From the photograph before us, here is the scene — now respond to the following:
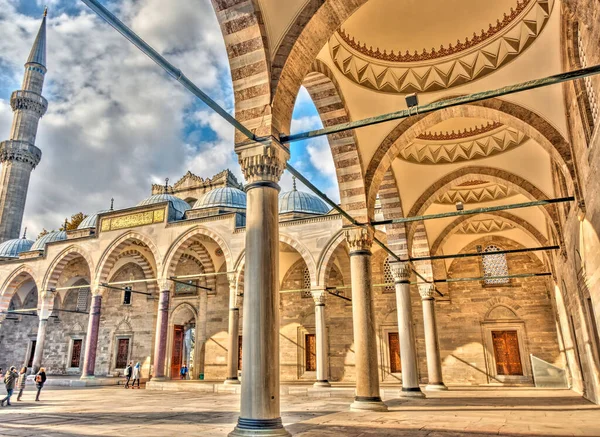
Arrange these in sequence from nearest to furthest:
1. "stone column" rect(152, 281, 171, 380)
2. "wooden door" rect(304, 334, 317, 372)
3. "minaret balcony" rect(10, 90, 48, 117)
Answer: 1. "stone column" rect(152, 281, 171, 380)
2. "wooden door" rect(304, 334, 317, 372)
3. "minaret balcony" rect(10, 90, 48, 117)

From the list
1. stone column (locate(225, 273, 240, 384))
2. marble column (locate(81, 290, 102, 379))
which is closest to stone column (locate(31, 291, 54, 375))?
marble column (locate(81, 290, 102, 379))

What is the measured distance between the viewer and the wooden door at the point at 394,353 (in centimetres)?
1556

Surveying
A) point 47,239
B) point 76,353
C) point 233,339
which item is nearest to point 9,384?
point 233,339

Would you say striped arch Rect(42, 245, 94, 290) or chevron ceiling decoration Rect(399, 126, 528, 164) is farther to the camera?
striped arch Rect(42, 245, 94, 290)

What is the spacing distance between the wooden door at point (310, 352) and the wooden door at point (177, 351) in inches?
215

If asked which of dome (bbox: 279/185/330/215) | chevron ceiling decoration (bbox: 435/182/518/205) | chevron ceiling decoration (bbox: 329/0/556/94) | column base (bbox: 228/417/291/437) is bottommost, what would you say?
column base (bbox: 228/417/291/437)

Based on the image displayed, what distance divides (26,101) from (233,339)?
1890 cm

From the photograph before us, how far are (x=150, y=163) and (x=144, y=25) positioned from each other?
21.0 metres

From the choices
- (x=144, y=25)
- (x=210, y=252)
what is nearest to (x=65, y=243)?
A: (x=210, y=252)

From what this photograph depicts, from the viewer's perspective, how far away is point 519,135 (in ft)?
31.6

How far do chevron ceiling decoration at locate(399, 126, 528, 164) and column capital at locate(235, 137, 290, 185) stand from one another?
19.8 feet

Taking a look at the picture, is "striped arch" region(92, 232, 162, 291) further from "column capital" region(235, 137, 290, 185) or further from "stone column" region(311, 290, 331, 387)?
"column capital" region(235, 137, 290, 185)

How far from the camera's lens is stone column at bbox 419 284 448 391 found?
12.0 metres

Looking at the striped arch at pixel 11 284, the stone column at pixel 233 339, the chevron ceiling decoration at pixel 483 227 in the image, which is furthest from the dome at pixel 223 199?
the chevron ceiling decoration at pixel 483 227
